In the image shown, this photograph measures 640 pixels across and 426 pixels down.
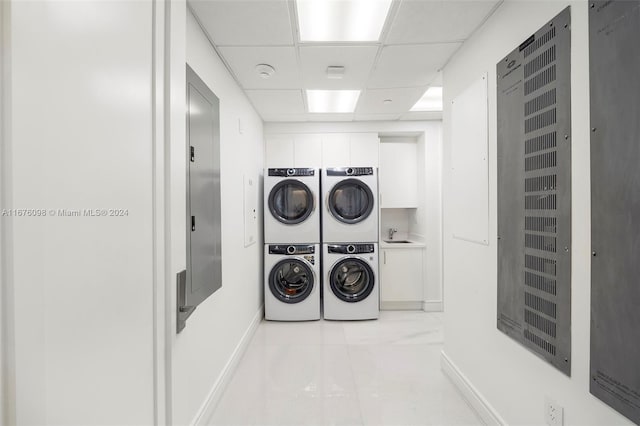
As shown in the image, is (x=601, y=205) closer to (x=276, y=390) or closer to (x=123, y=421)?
(x=123, y=421)

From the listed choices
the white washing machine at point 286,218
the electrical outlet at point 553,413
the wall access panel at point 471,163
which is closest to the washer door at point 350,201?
the white washing machine at point 286,218

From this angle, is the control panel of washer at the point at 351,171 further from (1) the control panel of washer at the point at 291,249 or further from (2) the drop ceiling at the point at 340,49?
(1) the control panel of washer at the point at 291,249

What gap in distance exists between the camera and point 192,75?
1632mm

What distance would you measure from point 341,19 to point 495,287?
6.05 feet

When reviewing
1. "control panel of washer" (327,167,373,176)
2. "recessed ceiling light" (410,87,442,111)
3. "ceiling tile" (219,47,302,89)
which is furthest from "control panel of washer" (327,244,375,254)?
"ceiling tile" (219,47,302,89)

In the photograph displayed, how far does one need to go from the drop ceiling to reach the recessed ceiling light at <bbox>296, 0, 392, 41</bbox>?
5 cm

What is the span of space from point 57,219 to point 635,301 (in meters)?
1.51

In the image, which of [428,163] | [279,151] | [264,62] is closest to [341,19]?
[264,62]

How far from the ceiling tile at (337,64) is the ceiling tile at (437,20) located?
0.82 ft

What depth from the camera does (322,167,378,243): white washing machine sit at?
139 inches

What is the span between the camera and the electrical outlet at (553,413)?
4.16 feet

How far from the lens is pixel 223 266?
217 cm

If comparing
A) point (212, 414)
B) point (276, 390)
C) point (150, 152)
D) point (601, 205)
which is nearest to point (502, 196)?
point (601, 205)

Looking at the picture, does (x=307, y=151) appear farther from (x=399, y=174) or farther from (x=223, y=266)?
(x=223, y=266)
